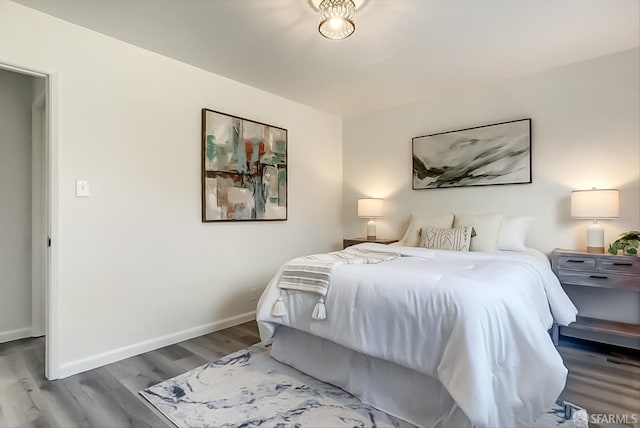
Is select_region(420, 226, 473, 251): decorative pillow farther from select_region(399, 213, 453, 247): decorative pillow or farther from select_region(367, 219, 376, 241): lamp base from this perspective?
select_region(367, 219, 376, 241): lamp base

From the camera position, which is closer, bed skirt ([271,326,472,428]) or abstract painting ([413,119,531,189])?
bed skirt ([271,326,472,428])

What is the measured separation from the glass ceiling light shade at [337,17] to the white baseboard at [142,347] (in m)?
2.58

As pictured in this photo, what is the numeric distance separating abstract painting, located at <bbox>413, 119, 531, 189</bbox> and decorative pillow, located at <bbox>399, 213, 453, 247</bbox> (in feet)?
1.48

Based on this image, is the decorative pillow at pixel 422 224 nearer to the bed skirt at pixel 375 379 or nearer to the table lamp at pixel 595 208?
the table lamp at pixel 595 208

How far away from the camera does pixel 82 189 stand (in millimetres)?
2357

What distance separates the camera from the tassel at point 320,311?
1988mm

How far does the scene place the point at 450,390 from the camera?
1.46 m

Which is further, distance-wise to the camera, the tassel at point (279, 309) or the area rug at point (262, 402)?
the tassel at point (279, 309)

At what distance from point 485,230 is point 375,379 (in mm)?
1808

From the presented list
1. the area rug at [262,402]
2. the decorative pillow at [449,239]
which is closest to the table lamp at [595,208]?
the decorative pillow at [449,239]

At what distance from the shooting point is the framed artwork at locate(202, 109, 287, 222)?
10.1 feet

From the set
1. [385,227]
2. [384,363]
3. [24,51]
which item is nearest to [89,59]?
[24,51]

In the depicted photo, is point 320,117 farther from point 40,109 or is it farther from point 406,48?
point 40,109

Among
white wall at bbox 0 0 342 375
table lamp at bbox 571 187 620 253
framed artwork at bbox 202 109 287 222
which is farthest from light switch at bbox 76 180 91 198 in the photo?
table lamp at bbox 571 187 620 253
